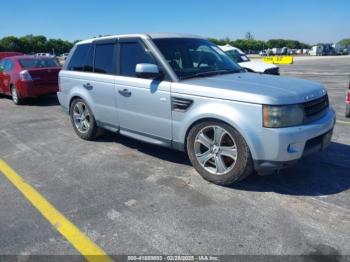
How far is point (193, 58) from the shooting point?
16.3 feet

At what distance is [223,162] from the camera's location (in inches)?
162

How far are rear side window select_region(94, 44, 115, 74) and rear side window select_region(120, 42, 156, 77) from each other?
0.26 m

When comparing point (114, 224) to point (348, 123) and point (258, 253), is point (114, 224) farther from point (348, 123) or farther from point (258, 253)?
point (348, 123)

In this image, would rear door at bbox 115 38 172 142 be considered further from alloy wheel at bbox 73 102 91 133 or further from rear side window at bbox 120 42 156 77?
alloy wheel at bbox 73 102 91 133

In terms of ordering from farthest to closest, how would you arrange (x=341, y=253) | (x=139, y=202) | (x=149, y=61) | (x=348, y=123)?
(x=348, y=123), (x=149, y=61), (x=139, y=202), (x=341, y=253)

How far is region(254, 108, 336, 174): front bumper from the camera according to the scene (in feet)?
11.7

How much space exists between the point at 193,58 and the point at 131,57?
3.09 feet

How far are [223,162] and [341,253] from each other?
166cm

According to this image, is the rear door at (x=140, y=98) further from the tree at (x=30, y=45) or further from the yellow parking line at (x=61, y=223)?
the tree at (x=30, y=45)

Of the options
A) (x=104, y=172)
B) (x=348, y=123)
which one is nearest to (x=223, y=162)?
(x=104, y=172)

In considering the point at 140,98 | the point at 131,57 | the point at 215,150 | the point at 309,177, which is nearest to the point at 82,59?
the point at 131,57

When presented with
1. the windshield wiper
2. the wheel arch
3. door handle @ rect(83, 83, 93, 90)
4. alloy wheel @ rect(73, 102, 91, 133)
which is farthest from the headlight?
alloy wheel @ rect(73, 102, 91, 133)

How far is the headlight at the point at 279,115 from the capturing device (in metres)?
3.56

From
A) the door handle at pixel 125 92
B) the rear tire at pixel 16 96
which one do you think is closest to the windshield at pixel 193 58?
the door handle at pixel 125 92
